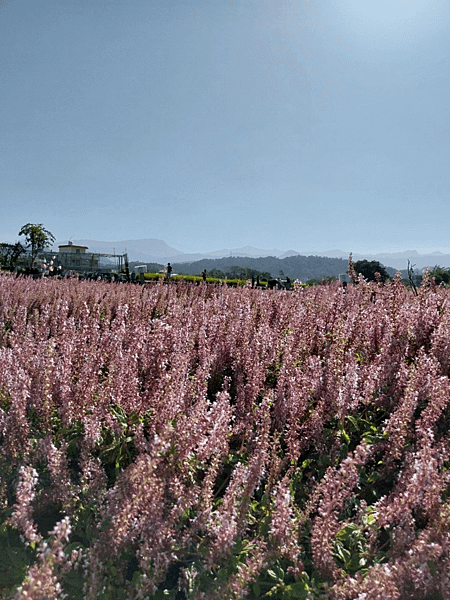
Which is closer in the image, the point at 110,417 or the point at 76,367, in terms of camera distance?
the point at 110,417

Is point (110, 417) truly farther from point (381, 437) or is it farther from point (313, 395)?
point (381, 437)

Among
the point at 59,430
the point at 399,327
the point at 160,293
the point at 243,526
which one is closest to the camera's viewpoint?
the point at 243,526

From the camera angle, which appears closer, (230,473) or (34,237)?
(230,473)

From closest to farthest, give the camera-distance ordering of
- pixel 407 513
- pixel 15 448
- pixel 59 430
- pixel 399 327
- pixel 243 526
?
pixel 407 513, pixel 243 526, pixel 15 448, pixel 59 430, pixel 399 327

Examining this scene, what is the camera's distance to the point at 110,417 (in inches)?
95.5

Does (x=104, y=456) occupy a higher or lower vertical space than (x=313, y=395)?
lower

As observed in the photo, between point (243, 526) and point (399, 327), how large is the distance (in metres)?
2.34

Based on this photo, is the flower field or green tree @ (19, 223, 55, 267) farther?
green tree @ (19, 223, 55, 267)

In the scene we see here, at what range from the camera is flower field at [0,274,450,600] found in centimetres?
166

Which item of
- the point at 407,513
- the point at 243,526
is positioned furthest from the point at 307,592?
the point at 407,513

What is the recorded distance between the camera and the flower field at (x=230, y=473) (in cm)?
166

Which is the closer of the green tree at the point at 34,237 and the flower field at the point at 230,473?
the flower field at the point at 230,473

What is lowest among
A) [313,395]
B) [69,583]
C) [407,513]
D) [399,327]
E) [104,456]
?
[69,583]

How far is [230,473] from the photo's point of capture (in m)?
2.46
